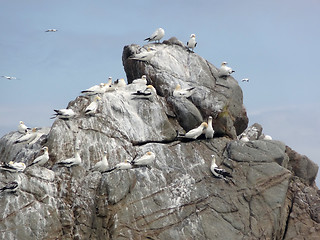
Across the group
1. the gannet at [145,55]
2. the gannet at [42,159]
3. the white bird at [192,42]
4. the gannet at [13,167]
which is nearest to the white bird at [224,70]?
the white bird at [192,42]

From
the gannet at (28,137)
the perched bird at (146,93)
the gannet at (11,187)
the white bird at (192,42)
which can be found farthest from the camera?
the white bird at (192,42)

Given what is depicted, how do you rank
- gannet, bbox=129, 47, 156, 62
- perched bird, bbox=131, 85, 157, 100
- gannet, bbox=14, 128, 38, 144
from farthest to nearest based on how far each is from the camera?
1. gannet, bbox=129, 47, 156, 62
2. perched bird, bbox=131, 85, 157, 100
3. gannet, bbox=14, 128, 38, 144

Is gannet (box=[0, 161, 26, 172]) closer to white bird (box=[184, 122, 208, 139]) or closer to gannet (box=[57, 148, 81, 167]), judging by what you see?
gannet (box=[57, 148, 81, 167])

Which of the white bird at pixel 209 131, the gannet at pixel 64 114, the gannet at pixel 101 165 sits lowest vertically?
the gannet at pixel 101 165

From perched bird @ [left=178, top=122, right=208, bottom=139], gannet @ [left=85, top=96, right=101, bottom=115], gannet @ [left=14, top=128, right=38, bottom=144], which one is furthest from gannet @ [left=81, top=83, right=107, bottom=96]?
perched bird @ [left=178, top=122, right=208, bottom=139]

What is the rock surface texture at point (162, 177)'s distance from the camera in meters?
33.1

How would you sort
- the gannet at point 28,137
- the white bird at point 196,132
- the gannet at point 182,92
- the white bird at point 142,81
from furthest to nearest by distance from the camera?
the white bird at point 142,81, the gannet at point 182,92, the gannet at point 28,137, the white bird at point 196,132

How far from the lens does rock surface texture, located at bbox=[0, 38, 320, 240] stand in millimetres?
33125

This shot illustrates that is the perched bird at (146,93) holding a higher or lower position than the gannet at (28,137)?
higher

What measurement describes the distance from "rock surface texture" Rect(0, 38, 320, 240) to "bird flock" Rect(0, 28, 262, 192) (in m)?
0.28

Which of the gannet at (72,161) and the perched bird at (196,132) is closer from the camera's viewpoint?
the gannet at (72,161)

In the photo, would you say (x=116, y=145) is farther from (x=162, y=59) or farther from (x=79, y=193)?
(x=162, y=59)

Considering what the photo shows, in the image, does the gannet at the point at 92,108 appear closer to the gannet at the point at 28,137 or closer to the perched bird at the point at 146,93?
the perched bird at the point at 146,93

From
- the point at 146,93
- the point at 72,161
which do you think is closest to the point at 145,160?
the point at 72,161
